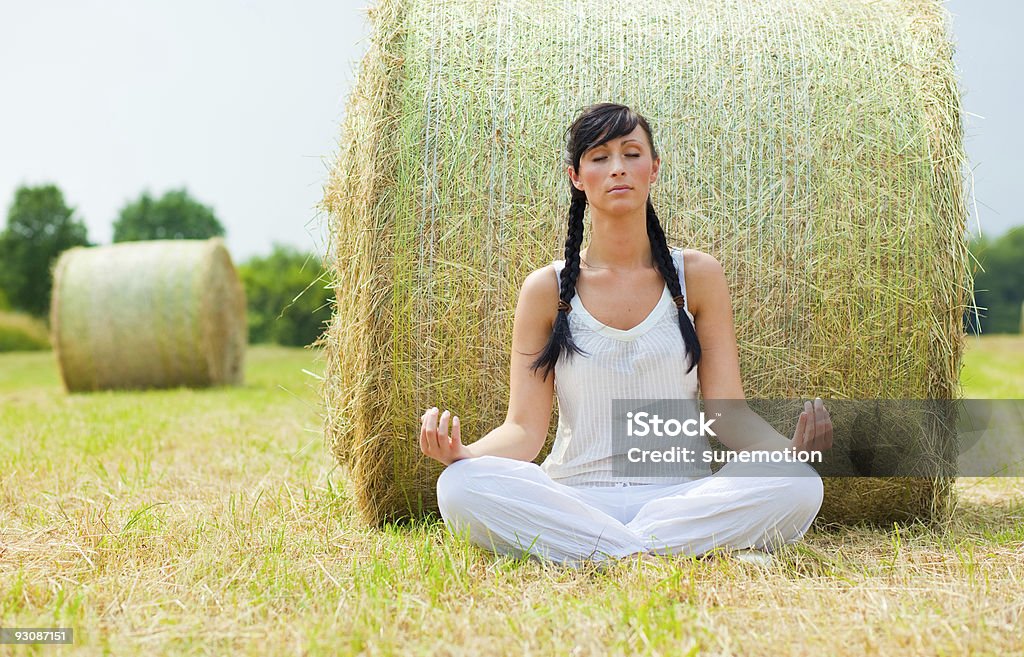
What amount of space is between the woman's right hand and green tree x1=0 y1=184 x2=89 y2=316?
93.3ft

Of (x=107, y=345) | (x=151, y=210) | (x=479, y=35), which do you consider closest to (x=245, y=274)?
(x=151, y=210)

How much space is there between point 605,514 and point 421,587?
0.55 metres

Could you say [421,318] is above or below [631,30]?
below

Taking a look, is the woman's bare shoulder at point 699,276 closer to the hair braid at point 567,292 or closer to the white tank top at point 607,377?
the white tank top at point 607,377

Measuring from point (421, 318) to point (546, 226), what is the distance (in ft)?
1.53

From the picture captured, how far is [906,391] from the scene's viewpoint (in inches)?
118

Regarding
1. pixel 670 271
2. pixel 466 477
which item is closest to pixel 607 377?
pixel 670 271

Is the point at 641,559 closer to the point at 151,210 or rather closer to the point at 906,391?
the point at 906,391

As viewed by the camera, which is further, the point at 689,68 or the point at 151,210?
the point at 151,210

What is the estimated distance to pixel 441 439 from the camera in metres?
2.46

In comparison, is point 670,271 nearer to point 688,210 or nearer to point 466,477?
point 688,210

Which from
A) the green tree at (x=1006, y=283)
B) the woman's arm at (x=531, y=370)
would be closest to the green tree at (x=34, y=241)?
the green tree at (x=1006, y=283)

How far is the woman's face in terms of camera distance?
2631 mm

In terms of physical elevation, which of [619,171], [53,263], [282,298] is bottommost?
[282,298]
